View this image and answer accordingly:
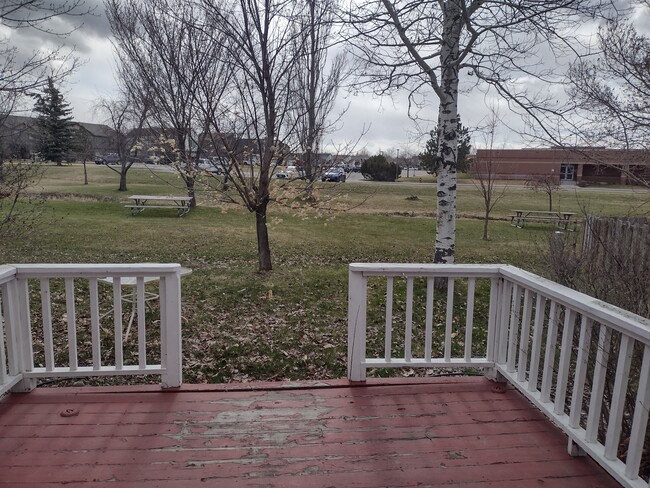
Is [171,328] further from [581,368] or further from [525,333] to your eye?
[581,368]

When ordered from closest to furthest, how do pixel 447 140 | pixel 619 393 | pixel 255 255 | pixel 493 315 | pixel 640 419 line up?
pixel 640 419
pixel 619 393
pixel 493 315
pixel 447 140
pixel 255 255

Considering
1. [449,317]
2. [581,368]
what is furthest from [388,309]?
[581,368]

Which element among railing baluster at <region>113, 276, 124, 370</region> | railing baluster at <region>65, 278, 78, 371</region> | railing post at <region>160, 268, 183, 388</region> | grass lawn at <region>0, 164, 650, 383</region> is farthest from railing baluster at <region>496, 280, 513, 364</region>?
railing baluster at <region>65, 278, 78, 371</region>

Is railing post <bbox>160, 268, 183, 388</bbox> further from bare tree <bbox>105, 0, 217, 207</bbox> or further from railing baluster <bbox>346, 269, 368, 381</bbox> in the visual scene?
bare tree <bbox>105, 0, 217, 207</bbox>

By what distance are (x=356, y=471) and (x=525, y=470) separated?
80 cm

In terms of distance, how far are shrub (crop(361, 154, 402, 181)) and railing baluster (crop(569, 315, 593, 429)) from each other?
3496 cm

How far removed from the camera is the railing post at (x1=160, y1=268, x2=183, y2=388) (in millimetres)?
2795

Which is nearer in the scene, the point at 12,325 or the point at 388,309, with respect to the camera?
the point at 12,325

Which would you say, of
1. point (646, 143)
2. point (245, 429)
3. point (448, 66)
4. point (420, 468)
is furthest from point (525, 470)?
point (646, 143)

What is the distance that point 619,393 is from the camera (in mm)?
1963

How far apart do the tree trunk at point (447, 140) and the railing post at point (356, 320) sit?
11.3 ft

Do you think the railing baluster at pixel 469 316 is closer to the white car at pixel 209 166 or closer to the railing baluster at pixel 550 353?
the railing baluster at pixel 550 353

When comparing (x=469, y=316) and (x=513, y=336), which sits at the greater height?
(x=469, y=316)

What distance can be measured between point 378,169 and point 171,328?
3499 cm
